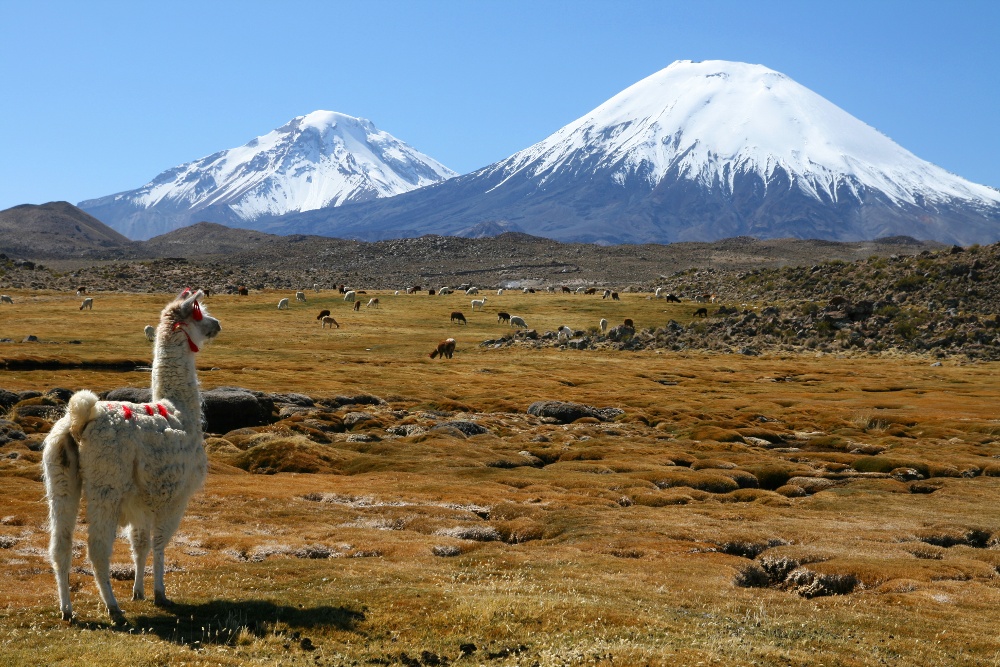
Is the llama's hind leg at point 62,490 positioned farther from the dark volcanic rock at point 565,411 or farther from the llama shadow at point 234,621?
the dark volcanic rock at point 565,411

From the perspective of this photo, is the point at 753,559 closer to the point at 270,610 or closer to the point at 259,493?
the point at 270,610

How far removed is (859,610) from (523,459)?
22751mm

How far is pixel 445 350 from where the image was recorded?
273ft

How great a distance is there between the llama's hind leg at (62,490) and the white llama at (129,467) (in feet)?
0.04

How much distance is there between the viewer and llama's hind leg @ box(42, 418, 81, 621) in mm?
13102

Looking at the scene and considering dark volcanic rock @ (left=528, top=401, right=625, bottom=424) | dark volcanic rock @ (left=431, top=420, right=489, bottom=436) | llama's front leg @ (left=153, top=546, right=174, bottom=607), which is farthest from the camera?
dark volcanic rock @ (left=528, top=401, right=625, bottom=424)

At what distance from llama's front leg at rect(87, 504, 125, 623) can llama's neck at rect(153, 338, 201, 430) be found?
7.51ft

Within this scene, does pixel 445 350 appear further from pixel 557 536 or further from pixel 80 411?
pixel 80 411

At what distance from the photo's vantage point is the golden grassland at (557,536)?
13.6m

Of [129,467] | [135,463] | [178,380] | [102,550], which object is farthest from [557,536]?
[102,550]

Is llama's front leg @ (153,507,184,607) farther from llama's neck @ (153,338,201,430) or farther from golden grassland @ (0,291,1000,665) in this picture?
llama's neck @ (153,338,201,430)

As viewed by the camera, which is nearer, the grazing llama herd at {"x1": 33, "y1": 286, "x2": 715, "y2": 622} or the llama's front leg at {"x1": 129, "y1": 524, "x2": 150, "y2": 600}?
the grazing llama herd at {"x1": 33, "y1": 286, "x2": 715, "y2": 622}

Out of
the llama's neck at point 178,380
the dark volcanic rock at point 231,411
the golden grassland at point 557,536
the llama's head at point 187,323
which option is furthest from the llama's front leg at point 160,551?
the dark volcanic rock at point 231,411

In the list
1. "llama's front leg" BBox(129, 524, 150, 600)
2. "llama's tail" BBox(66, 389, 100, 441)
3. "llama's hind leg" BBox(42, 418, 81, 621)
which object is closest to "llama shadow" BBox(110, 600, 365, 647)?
"llama's front leg" BBox(129, 524, 150, 600)
